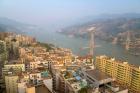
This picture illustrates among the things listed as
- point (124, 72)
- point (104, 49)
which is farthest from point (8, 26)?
point (124, 72)

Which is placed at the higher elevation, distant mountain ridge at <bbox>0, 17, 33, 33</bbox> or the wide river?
distant mountain ridge at <bbox>0, 17, 33, 33</bbox>

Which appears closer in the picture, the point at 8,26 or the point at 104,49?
the point at 104,49

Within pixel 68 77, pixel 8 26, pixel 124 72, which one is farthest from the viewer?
pixel 8 26

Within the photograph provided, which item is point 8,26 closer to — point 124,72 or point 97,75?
point 124,72

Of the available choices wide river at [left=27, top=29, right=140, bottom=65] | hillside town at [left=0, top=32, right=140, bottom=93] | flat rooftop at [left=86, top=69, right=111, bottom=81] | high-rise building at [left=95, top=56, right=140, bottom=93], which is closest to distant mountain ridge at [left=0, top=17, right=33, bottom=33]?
wide river at [left=27, top=29, right=140, bottom=65]

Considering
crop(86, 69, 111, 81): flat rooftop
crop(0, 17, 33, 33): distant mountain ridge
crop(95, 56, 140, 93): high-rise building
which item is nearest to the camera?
crop(86, 69, 111, 81): flat rooftop

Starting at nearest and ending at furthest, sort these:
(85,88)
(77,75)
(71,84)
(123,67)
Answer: (85,88) → (71,84) → (77,75) → (123,67)

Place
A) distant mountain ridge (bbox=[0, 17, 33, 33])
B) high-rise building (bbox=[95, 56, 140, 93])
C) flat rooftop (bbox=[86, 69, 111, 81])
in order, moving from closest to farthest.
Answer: flat rooftop (bbox=[86, 69, 111, 81]) < high-rise building (bbox=[95, 56, 140, 93]) < distant mountain ridge (bbox=[0, 17, 33, 33])

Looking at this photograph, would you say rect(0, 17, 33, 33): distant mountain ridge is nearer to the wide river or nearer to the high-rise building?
the wide river

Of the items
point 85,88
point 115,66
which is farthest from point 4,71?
point 115,66

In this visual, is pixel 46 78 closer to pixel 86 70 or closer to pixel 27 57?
pixel 86 70

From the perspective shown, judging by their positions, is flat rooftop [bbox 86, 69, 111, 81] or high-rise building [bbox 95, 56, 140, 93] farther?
high-rise building [bbox 95, 56, 140, 93]
